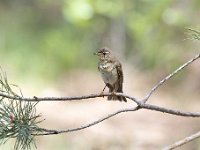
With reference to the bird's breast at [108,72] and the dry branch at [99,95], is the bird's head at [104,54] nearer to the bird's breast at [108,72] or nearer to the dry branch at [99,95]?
the bird's breast at [108,72]

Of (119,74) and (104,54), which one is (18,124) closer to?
(104,54)

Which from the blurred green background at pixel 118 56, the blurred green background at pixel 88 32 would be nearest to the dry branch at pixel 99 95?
the blurred green background at pixel 118 56

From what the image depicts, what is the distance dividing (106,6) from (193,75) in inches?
81.9

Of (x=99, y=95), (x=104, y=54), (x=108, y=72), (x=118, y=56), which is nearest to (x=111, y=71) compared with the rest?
(x=108, y=72)

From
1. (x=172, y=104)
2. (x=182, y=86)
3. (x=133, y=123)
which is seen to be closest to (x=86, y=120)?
(x=133, y=123)

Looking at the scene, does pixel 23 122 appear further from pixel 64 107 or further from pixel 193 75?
pixel 193 75

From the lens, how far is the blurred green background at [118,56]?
5066 mm

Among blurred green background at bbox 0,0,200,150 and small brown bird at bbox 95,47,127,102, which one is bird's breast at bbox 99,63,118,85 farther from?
blurred green background at bbox 0,0,200,150

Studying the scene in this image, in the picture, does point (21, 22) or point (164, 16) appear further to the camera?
point (21, 22)

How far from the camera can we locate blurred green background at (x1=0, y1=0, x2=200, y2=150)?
5.07m

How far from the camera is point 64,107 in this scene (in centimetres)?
634

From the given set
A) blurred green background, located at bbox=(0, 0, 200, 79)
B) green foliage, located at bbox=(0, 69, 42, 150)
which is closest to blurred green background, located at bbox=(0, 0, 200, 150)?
blurred green background, located at bbox=(0, 0, 200, 79)

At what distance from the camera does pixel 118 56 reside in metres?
5.56

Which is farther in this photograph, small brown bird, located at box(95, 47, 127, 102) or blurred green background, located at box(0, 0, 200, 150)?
blurred green background, located at box(0, 0, 200, 150)
